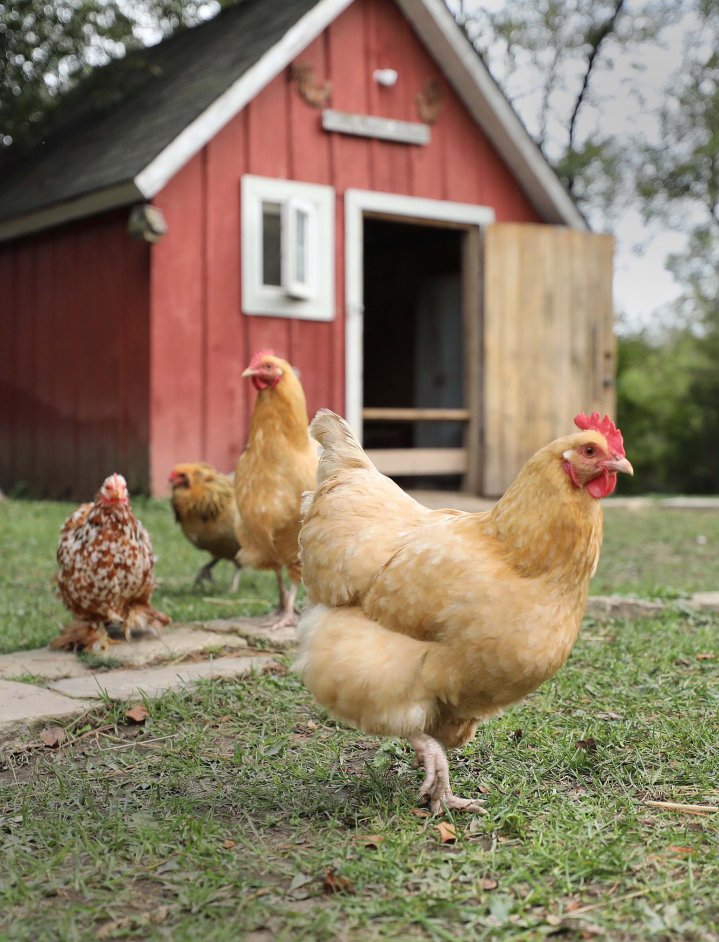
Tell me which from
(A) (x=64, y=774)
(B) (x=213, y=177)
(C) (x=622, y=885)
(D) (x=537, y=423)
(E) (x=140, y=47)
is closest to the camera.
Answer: (C) (x=622, y=885)

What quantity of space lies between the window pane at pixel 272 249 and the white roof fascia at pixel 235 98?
3.43ft

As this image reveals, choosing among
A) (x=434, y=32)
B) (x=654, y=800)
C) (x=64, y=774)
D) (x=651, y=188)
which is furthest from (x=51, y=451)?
(x=651, y=188)

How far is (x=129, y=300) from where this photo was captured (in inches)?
376

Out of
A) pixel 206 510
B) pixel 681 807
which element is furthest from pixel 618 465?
pixel 206 510

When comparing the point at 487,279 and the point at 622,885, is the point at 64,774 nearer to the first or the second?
the point at 622,885

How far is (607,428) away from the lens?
2660mm

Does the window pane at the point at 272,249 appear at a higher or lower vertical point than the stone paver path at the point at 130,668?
higher

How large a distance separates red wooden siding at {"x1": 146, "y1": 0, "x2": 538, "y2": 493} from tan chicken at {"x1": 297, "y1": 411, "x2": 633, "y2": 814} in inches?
268

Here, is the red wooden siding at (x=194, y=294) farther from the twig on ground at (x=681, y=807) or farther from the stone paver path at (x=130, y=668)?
the twig on ground at (x=681, y=807)

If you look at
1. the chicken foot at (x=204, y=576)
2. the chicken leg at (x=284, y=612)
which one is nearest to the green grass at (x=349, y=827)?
the chicken leg at (x=284, y=612)

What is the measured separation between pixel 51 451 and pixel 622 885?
9.20 metres

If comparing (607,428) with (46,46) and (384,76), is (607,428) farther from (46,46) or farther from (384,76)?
(46,46)

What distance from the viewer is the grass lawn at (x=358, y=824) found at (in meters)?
2.15

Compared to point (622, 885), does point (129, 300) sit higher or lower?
higher
